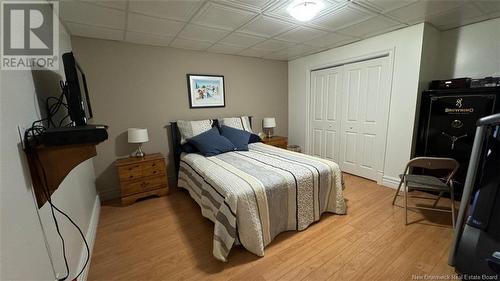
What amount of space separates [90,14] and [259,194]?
2.40m

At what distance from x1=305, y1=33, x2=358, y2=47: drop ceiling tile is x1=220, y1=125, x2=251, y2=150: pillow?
176 centimetres

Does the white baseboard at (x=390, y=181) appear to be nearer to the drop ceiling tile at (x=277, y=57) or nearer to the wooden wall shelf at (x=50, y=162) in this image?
the drop ceiling tile at (x=277, y=57)

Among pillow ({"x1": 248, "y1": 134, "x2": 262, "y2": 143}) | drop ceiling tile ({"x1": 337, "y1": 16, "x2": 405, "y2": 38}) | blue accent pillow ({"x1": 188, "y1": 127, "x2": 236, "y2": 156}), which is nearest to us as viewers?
drop ceiling tile ({"x1": 337, "y1": 16, "x2": 405, "y2": 38})

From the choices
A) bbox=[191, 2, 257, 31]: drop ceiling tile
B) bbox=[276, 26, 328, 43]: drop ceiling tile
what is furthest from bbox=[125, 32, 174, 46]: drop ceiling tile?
bbox=[276, 26, 328, 43]: drop ceiling tile

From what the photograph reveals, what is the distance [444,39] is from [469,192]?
8.46 feet

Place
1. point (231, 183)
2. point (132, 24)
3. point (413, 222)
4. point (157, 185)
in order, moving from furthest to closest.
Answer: point (157, 185), point (132, 24), point (413, 222), point (231, 183)

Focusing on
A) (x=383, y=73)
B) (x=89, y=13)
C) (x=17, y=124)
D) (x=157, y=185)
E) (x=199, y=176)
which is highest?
(x=89, y=13)

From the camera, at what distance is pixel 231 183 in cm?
187

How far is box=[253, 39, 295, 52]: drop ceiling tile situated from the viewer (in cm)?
316

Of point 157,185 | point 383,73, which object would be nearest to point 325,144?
point 383,73

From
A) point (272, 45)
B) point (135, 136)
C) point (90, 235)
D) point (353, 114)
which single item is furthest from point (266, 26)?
point (90, 235)

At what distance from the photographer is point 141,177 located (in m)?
2.83

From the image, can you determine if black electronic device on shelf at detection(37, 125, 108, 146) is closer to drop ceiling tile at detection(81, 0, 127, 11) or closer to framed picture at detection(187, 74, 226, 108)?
drop ceiling tile at detection(81, 0, 127, 11)

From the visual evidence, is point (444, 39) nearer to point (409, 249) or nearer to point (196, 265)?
point (409, 249)
